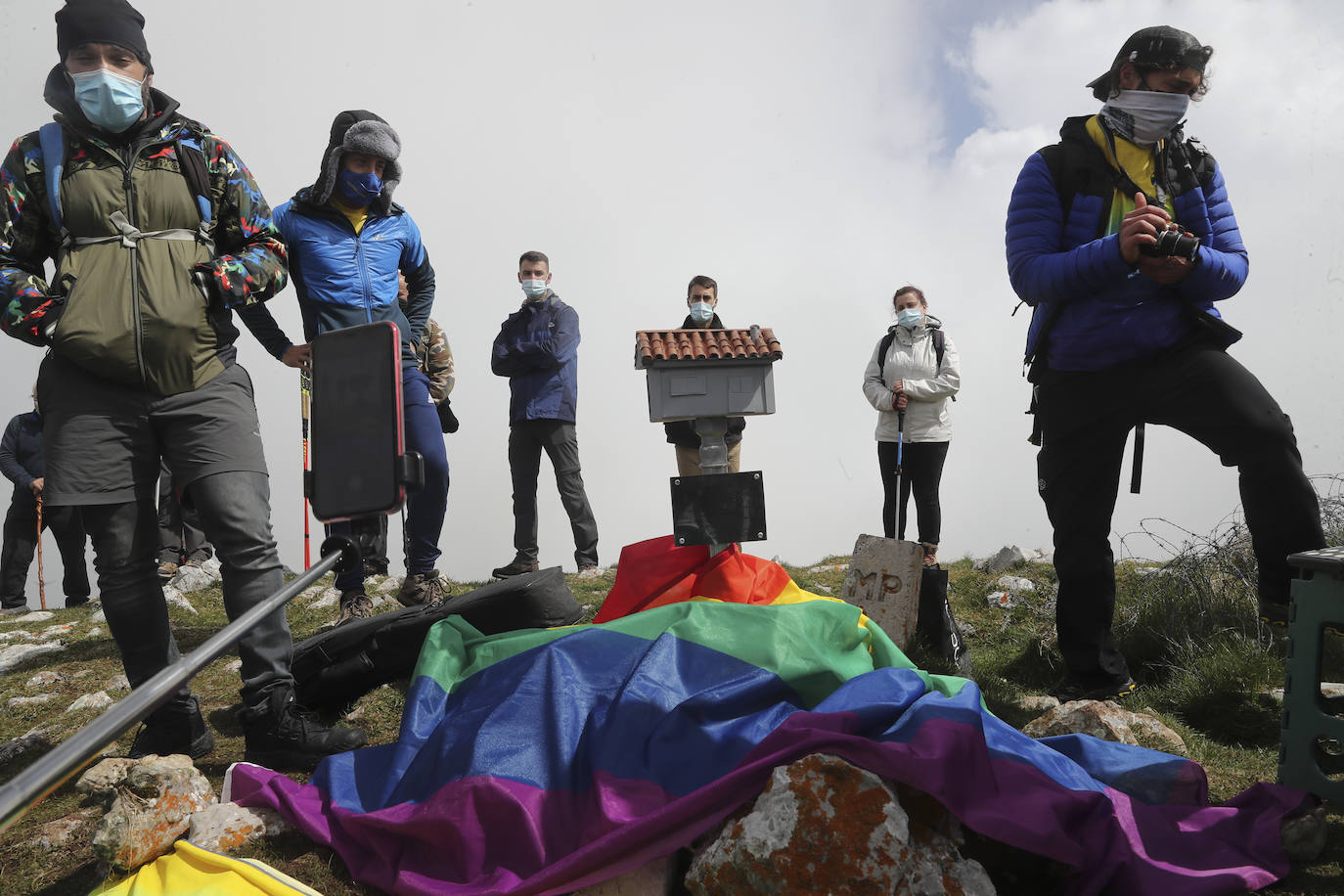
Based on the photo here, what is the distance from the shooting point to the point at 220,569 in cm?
324

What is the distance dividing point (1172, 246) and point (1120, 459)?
0.88 metres

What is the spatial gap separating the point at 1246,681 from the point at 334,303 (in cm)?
475

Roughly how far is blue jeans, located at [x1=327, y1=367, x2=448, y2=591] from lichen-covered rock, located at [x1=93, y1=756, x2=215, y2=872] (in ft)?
7.01

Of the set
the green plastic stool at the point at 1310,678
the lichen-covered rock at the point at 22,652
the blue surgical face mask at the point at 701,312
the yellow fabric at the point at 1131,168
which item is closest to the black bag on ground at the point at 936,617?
the yellow fabric at the point at 1131,168

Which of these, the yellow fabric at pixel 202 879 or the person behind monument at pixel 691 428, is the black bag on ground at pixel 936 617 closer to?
the person behind monument at pixel 691 428

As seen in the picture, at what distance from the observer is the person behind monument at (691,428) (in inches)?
302

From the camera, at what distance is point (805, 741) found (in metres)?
2.28

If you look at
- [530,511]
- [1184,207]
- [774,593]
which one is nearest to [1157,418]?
[1184,207]

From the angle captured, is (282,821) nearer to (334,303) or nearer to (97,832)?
(97,832)

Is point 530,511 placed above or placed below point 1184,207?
below

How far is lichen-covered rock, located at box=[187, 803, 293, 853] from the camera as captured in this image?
2549mm

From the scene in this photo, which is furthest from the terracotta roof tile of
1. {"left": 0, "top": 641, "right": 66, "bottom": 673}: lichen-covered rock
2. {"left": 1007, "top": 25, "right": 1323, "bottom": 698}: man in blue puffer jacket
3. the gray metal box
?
{"left": 0, "top": 641, "right": 66, "bottom": 673}: lichen-covered rock

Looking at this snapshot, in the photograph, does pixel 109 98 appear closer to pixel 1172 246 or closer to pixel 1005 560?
pixel 1172 246

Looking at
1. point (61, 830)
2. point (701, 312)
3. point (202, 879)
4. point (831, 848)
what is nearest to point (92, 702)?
point (61, 830)
